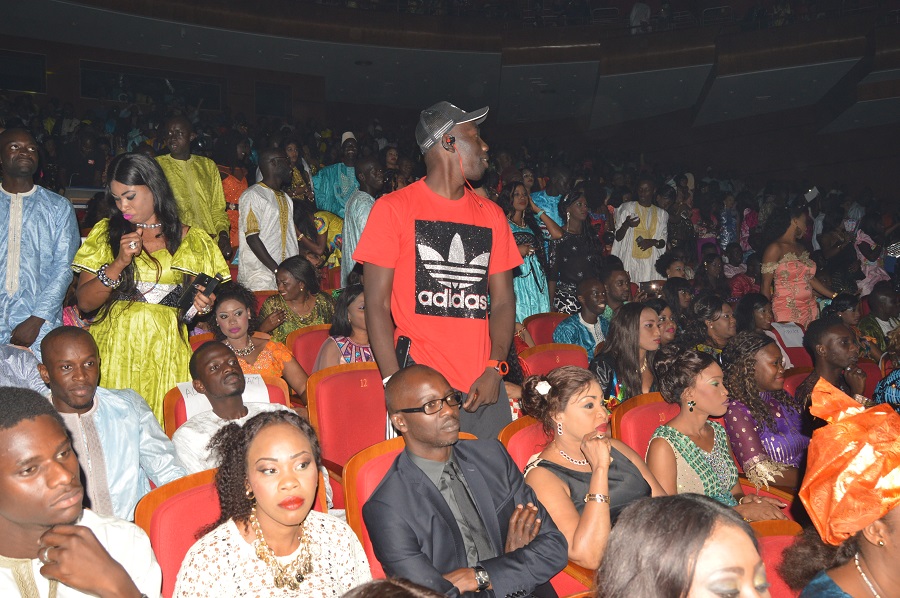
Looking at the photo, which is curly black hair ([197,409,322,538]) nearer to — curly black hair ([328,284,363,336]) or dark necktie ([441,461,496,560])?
dark necktie ([441,461,496,560])

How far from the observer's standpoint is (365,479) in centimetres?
266

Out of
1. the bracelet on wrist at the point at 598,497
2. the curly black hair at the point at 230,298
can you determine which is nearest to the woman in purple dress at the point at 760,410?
the bracelet on wrist at the point at 598,497

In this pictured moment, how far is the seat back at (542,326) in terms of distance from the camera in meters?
5.68

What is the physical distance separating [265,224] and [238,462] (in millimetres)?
4054

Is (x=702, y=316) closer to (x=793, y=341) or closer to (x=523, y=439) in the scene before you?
(x=793, y=341)

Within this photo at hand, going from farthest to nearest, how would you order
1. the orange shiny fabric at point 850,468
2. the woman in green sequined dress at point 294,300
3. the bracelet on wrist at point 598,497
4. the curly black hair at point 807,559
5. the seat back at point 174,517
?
the woman in green sequined dress at point 294,300
the bracelet on wrist at point 598,497
the seat back at point 174,517
the curly black hair at point 807,559
the orange shiny fabric at point 850,468

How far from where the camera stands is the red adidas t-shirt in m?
3.03

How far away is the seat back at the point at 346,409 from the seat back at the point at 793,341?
128 inches

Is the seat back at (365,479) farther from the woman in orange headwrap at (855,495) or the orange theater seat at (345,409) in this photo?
the woman in orange headwrap at (855,495)

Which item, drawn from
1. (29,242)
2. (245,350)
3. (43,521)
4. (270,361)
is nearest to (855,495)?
(43,521)

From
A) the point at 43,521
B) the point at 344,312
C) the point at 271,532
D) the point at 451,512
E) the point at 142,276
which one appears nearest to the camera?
the point at 43,521

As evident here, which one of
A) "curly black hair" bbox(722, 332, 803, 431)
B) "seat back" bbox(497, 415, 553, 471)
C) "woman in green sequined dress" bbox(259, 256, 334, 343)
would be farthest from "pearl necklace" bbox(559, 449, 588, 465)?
"woman in green sequined dress" bbox(259, 256, 334, 343)

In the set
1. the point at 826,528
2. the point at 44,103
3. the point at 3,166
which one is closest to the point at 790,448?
the point at 826,528

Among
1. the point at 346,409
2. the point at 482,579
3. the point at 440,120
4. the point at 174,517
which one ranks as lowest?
the point at 482,579
